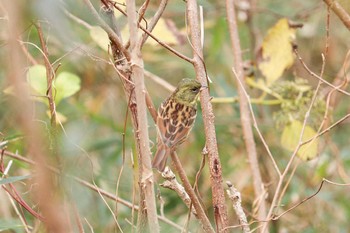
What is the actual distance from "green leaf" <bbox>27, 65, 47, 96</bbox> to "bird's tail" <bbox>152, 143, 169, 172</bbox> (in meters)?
0.59

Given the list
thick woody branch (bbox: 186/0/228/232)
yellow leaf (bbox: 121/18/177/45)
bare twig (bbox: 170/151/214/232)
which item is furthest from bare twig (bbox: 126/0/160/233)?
yellow leaf (bbox: 121/18/177/45)

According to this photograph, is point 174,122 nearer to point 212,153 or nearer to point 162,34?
point 162,34

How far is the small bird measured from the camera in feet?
8.03

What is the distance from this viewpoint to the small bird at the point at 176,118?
2446 millimetres

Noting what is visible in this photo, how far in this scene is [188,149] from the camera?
432 cm

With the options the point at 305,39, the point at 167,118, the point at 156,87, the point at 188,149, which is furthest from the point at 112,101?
the point at 167,118

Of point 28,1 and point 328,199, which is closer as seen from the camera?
point 28,1

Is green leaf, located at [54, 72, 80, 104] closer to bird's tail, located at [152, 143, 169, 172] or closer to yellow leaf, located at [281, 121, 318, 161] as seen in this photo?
bird's tail, located at [152, 143, 169, 172]

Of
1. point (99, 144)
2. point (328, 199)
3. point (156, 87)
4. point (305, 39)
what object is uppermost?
point (305, 39)

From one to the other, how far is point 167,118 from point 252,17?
198cm

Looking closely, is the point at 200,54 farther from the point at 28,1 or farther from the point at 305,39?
the point at 305,39

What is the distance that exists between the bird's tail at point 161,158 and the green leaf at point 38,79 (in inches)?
23.1

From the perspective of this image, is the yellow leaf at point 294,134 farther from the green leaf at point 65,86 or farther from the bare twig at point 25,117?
the bare twig at point 25,117

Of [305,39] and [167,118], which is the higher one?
[305,39]
